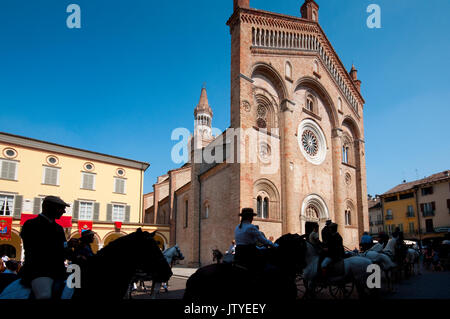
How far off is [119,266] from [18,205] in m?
25.3

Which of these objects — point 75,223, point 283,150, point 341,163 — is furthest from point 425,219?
point 75,223

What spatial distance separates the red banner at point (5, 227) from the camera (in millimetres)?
21266

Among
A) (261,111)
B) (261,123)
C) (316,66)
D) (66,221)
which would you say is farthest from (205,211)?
(316,66)

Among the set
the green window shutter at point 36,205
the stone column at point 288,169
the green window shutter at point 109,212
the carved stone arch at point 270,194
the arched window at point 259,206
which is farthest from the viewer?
the green window shutter at point 109,212

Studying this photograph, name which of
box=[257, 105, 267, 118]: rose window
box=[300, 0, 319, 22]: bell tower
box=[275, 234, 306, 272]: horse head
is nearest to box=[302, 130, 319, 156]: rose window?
box=[257, 105, 267, 118]: rose window

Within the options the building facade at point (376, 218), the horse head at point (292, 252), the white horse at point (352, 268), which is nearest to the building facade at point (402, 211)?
the building facade at point (376, 218)

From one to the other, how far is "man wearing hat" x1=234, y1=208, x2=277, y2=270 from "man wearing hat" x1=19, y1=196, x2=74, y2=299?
94.0 inches

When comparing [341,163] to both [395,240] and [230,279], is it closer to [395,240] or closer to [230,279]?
[395,240]

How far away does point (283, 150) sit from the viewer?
2058 centimetres

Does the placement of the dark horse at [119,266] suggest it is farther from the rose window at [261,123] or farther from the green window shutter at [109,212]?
the green window shutter at [109,212]

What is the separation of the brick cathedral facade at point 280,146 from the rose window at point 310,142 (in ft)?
0.27

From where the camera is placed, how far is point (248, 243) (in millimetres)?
4570
